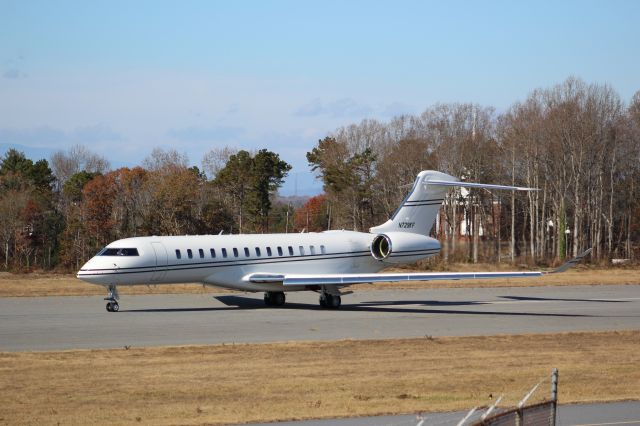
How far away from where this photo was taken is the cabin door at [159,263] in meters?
30.2

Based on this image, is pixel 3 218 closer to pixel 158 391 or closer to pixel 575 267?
pixel 575 267

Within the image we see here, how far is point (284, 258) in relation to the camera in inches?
1293

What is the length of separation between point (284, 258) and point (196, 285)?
918cm

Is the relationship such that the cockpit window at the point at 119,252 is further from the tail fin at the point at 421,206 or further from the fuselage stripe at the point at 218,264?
the tail fin at the point at 421,206

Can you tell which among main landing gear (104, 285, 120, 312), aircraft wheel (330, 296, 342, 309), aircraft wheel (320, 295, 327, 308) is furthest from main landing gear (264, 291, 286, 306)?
main landing gear (104, 285, 120, 312)

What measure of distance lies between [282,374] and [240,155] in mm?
69321

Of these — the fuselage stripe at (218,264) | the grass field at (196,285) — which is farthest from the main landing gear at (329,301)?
the grass field at (196,285)

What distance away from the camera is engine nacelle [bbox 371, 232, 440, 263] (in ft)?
112

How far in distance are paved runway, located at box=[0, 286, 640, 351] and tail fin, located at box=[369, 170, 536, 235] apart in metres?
2.74

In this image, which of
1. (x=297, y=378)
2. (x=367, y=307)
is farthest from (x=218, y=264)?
(x=297, y=378)

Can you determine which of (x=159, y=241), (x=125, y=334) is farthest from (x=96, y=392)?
(x=159, y=241)

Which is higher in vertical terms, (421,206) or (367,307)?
(421,206)

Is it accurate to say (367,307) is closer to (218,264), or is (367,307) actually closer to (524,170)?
(218,264)

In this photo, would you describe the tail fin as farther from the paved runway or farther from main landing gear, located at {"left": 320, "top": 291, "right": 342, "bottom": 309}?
main landing gear, located at {"left": 320, "top": 291, "right": 342, "bottom": 309}
